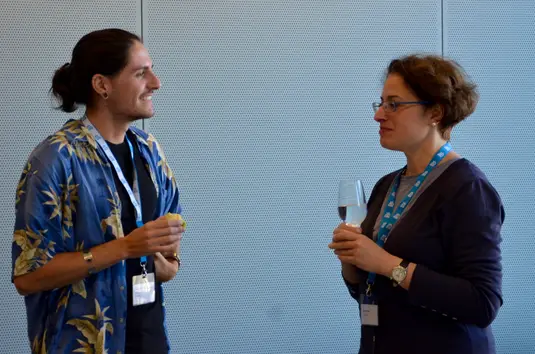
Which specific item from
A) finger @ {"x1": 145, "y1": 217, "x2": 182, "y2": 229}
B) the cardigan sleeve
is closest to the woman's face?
the cardigan sleeve

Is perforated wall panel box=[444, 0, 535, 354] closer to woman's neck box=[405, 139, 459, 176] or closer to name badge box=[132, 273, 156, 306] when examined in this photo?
woman's neck box=[405, 139, 459, 176]

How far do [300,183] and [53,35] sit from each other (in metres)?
1.63

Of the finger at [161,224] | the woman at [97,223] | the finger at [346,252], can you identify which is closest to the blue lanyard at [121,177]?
the woman at [97,223]

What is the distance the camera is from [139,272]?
7.84 feet

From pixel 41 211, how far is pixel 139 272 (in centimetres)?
38

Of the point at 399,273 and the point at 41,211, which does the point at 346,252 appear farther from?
the point at 41,211

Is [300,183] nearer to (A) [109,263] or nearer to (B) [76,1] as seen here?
(B) [76,1]

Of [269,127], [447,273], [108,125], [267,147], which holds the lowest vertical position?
[447,273]

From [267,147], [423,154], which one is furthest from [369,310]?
[267,147]

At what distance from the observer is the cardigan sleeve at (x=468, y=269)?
204 cm

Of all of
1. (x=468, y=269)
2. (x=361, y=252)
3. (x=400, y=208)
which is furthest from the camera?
(x=400, y=208)

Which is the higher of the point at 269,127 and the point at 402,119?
the point at 402,119

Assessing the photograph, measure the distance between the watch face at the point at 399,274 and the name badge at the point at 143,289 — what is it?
780mm

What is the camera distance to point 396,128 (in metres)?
2.30
